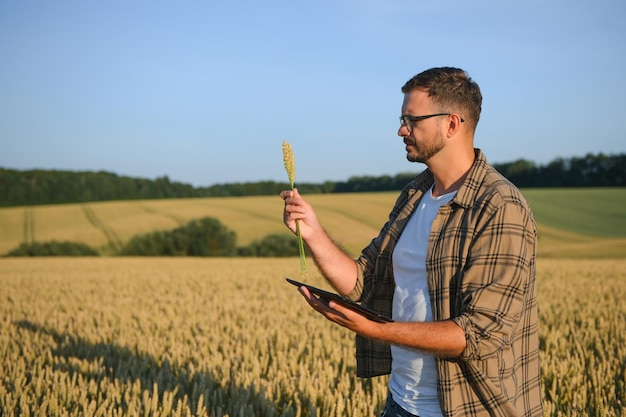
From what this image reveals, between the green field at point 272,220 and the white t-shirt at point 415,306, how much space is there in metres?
30.2

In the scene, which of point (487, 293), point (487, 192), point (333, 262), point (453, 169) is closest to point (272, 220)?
point (333, 262)

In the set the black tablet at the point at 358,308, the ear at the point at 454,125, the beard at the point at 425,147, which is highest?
the ear at the point at 454,125

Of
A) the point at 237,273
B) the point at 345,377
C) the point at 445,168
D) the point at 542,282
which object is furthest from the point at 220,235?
the point at 445,168

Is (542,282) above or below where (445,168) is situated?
below

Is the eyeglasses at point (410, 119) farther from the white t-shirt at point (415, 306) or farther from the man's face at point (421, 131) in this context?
the white t-shirt at point (415, 306)

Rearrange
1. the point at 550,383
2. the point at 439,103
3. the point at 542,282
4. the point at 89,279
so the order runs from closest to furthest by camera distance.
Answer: the point at 439,103
the point at 550,383
the point at 542,282
the point at 89,279

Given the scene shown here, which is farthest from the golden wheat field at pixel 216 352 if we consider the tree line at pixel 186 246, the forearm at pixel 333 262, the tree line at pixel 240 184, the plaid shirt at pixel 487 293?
the tree line at pixel 240 184

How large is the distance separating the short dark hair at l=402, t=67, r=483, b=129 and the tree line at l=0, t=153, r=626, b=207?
61.5 m

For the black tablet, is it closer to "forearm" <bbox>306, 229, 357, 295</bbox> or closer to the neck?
"forearm" <bbox>306, 229, 357, 295</bbox>

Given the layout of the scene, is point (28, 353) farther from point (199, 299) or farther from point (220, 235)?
point (220, 235)

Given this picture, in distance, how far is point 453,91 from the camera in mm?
2412

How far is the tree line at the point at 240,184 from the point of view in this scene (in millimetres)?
64875

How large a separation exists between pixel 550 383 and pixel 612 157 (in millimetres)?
72729

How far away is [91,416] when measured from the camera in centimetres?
371
